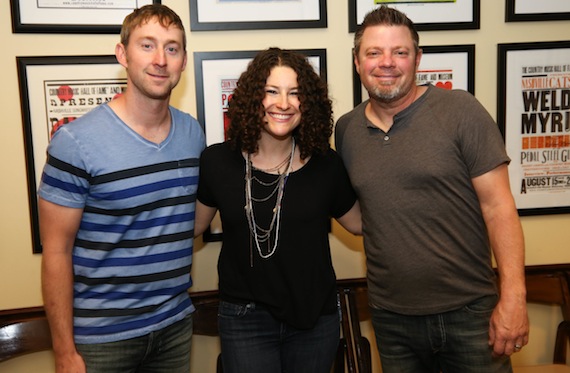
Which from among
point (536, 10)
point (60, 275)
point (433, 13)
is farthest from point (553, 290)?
point (60, 275)

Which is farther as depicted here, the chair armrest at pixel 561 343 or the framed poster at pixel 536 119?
the chair armrest at pixel 561 343

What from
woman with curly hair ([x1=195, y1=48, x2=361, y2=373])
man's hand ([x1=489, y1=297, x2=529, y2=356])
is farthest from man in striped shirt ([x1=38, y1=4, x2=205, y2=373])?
man's hand ([x1=489, y1=297, x2=529, y2=356])

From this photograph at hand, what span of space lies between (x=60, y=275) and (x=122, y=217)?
0.25 m

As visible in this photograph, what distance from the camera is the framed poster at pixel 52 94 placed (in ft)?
7.09

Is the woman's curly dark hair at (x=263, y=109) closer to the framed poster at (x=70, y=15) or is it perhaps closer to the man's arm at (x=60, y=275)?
the man's arm at (x=60, y=275)

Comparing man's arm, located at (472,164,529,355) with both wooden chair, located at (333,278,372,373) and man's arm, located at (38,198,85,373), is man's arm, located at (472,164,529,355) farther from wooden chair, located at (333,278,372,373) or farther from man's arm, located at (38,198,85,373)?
man's arm, located at (38,198,85,373)

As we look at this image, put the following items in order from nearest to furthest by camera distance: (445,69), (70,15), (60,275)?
1. (60,275)
2. (70,15)
3. (445,69)

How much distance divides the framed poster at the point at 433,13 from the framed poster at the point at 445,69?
10 cm

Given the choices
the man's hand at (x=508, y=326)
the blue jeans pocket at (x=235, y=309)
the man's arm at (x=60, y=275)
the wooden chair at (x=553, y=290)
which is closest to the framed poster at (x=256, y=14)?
the man's arm at (x=60, y=275)

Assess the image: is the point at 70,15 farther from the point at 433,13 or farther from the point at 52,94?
the point at 433,13

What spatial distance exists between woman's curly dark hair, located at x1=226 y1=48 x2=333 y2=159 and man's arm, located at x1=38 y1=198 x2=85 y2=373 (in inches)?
22.3

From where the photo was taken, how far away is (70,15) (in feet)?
7.08

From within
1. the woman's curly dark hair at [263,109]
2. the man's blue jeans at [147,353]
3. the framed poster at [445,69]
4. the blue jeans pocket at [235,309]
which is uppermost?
the framed poster at [445,69]

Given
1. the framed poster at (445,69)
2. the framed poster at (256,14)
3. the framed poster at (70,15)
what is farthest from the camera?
the framed poster at (445,69)
